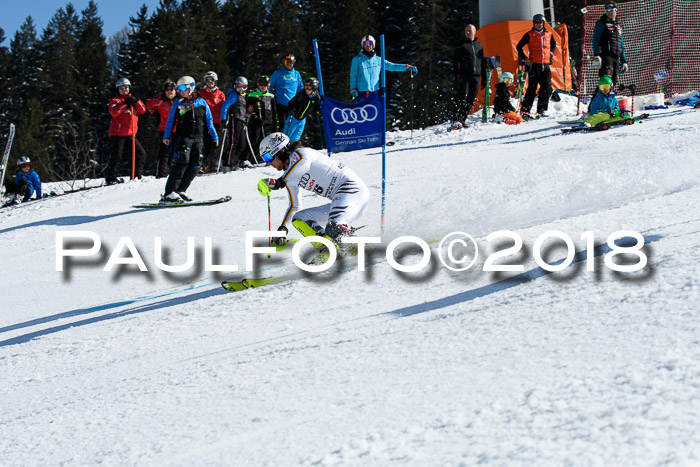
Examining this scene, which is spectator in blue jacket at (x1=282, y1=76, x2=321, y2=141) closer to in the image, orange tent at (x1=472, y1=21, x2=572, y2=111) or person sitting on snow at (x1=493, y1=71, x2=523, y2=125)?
person sitting on snow at (x1=493, y1=71, x2=523, y2=125)

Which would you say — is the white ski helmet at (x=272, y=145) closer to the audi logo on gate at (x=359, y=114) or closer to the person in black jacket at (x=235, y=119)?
the audi logo on gate at (x=359, y=114)

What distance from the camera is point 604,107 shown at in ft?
40.2

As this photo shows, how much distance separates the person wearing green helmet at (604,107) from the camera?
1188 centimetres

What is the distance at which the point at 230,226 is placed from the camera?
8.92m

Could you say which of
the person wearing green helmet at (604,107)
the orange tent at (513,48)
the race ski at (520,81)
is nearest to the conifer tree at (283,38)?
the orange tent at (513,48)

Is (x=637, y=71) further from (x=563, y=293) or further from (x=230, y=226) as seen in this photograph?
(x=563, y=293)

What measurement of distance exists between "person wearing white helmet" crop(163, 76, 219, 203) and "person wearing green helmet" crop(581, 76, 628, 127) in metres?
6.41

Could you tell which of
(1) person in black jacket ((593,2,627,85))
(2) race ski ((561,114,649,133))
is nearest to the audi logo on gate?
(2) race ski ((561,114,649,133))

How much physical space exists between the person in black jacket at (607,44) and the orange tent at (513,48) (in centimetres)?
572

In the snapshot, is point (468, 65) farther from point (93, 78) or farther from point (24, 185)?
point (93, 78)

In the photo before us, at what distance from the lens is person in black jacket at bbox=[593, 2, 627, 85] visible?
12.6m

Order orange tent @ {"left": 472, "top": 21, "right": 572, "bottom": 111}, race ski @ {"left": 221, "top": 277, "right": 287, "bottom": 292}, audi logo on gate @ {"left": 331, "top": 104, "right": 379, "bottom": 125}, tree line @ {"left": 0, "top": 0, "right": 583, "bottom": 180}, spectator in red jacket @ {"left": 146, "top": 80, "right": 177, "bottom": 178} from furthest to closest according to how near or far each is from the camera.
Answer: tree line @ {"left": 0, "top": 0, "right": 583, "bottom": 180} < orange tent @ {"left": 472, "top": 21, "right": 572, "bottom": 111} < spectator in red jacket @ {"left": 146, "top": 80, "right": 177, "bottom": 178} < audi logo on gate @ {"left": 331, "top": 104, "right": 379, "bottom": 125} < race ski @ {"left": 221, "top": 277, "right": 287, "bottom": 292}

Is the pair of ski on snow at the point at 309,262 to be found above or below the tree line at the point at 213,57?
below

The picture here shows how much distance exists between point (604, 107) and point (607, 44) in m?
1.31
